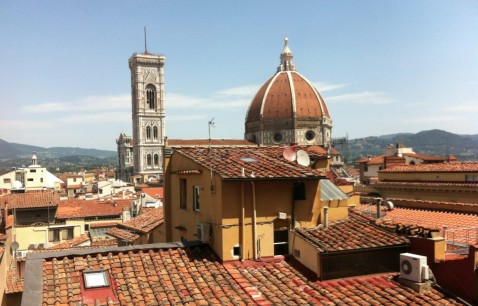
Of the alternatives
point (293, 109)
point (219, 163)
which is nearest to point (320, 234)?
point (219, 163)

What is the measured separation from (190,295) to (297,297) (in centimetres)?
222

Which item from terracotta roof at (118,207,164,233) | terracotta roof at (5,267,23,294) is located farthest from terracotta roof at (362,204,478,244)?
terracotta roof at (5,267,23,294)

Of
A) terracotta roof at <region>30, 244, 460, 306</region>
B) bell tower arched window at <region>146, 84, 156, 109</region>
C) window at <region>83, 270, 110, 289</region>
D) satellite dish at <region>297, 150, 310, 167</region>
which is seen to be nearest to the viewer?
terracotta roof at <region>30, 244, 460, 306</region>

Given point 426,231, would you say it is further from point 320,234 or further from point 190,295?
point 190,295

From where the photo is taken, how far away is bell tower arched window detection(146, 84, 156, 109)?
12731 cm

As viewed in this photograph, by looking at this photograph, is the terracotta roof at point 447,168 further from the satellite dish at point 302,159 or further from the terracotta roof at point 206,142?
the terracotta roof at point 206,142

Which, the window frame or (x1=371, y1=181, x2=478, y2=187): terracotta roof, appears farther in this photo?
(x1=371, y1=181, x2=478, y2=187): terracotta roof

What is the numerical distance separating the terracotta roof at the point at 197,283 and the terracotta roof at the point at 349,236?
2.56ft

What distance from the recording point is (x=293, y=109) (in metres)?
90.6

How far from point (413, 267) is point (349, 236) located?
5.36ft

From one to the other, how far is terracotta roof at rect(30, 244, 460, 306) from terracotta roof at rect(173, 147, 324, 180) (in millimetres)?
2118

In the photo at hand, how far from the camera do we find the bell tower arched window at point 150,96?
418ft

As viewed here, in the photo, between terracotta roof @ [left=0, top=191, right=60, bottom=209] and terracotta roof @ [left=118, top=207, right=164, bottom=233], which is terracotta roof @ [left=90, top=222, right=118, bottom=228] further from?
terracotta roof @ [left=118, top=207, right=164, bottom=233]

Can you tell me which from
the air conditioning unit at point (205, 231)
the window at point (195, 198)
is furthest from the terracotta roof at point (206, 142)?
the air conditioning unit at point (205, 231)
